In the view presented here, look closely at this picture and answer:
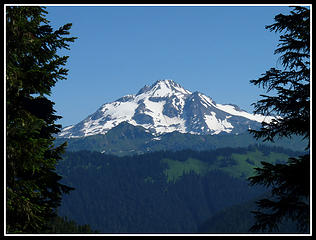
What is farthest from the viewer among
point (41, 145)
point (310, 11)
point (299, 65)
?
point (299, 65)

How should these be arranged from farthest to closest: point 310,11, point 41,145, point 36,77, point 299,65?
point 299,65 → point 310,11 → point 36,77 → point 41,145

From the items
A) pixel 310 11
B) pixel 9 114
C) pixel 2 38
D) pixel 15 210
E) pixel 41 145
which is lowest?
pixel 15 210

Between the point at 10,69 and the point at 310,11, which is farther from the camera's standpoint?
the point at 310,11

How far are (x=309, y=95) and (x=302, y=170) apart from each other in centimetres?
285

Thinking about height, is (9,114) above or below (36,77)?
below

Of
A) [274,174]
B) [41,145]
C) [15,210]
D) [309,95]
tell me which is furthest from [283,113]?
[15,210]

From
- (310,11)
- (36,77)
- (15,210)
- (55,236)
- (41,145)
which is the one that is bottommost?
(55,236)

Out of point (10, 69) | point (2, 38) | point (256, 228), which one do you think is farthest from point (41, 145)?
point (256, 228)

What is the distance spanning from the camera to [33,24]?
41.1 ft

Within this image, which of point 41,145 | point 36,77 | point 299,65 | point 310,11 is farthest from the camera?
point 299,65

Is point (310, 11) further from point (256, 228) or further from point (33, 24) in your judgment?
point (33, 24)

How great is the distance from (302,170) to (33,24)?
8.80m

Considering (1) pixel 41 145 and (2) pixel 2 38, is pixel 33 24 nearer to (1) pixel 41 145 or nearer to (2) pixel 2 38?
(2) pixel 2 38

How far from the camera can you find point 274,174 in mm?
12031
